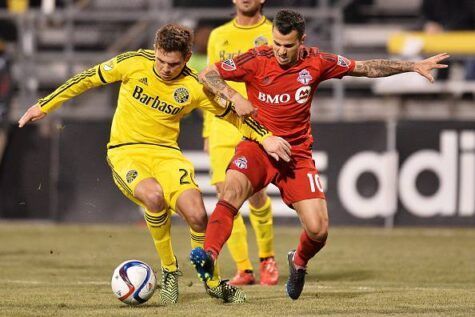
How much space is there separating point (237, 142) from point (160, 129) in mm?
1540

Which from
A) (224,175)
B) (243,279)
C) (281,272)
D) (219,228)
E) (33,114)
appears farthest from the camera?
(281,272)

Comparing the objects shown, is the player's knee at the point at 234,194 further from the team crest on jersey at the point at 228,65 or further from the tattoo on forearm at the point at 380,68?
the tattoo on forearm at the point at 380,68

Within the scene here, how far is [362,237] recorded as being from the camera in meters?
14.3

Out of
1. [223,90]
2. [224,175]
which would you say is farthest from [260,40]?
[223,90]

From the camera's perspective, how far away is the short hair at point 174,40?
7.89 m

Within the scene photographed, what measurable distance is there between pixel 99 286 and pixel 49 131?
676 centimetres

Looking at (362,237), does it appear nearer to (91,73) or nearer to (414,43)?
(414,43)

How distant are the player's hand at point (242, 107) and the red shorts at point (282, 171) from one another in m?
0.37

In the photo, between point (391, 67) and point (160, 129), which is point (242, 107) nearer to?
point (160, 129)

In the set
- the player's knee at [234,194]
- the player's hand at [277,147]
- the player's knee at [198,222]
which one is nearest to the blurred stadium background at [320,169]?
the player's knee at [198,222]

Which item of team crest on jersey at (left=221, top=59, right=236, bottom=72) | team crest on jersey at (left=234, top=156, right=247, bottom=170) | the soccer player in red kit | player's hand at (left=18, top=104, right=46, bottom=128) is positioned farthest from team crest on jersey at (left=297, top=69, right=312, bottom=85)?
player's hand at (left=18, top=104, right=46, bottom=128)

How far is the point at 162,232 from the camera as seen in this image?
8.17 metres

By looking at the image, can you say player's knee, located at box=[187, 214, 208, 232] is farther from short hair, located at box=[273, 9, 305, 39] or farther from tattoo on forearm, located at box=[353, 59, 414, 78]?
tattoo on forearm, located at box=[353, 59, 414, 78]

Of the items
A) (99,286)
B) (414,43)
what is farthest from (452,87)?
(99,286)
